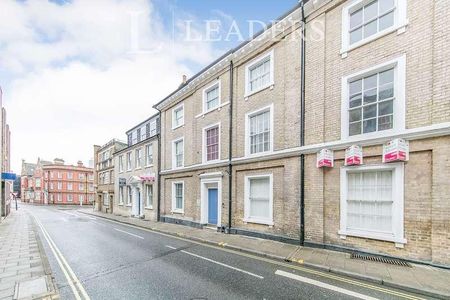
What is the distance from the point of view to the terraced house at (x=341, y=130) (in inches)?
280

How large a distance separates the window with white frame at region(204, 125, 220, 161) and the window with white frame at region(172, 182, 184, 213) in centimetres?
362

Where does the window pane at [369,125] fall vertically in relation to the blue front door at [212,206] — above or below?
above

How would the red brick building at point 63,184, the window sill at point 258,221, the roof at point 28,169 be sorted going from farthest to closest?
the roof at point 28,169 → the red brick building at point 63,184 → the window sill at point 258,221

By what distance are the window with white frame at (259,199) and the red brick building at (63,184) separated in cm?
5679

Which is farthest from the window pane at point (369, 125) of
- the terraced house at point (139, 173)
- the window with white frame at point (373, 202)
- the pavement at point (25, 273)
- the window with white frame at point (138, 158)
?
the window with white frame at point (138, 158)

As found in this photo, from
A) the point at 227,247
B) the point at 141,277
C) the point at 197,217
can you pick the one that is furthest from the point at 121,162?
the point at 141,277

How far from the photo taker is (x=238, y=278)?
6.34 m

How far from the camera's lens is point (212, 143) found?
1538 cm

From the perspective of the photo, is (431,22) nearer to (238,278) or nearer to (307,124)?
(307,124)

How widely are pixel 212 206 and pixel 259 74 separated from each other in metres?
8.29

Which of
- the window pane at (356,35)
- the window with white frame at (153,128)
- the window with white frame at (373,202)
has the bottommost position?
the window with white frame at (373,202)

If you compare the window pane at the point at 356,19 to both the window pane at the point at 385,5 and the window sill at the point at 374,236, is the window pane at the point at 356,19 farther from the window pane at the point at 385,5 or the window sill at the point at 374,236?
the window sill at the point at 374,236

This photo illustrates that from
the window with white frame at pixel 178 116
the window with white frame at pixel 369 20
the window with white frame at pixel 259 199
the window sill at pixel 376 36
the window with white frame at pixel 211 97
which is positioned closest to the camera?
the window sill at pixel 376 36

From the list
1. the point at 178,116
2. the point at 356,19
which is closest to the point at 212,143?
Result: the point at 178,116
